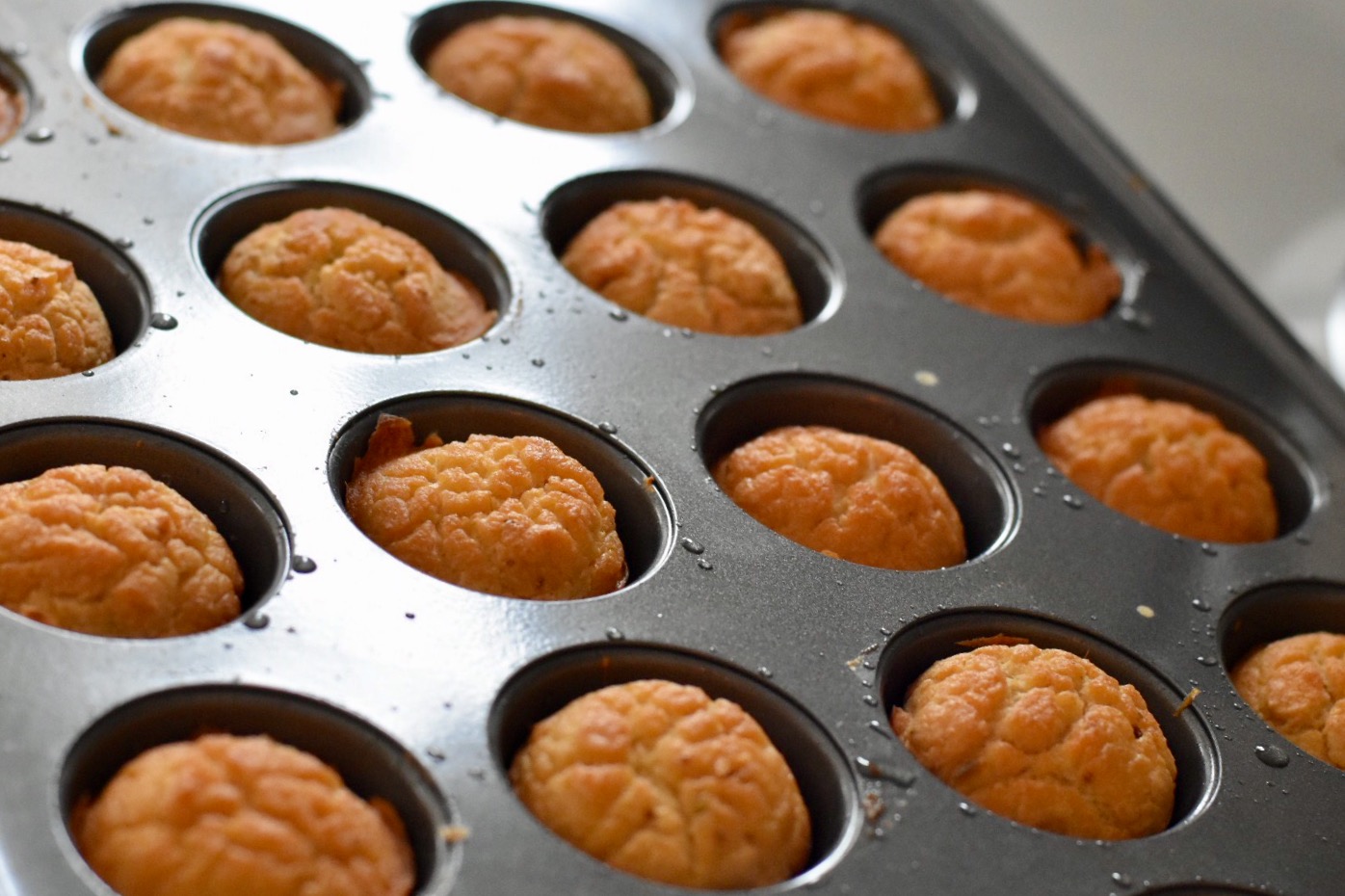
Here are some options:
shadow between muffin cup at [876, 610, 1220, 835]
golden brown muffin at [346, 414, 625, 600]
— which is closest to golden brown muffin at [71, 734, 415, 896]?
golden brown muffin at [346, 414, 625, 600]

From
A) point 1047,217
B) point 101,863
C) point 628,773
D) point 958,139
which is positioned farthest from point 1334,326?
point 101,863

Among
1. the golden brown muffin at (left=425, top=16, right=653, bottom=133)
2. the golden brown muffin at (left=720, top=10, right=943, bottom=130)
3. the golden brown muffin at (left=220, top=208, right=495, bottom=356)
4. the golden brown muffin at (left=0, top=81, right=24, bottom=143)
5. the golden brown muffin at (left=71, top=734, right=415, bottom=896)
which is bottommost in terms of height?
the golden brown muffin at (left=71, top=734, right=415, bottom=896)

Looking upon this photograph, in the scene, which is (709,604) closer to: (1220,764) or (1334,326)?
(1220,764)

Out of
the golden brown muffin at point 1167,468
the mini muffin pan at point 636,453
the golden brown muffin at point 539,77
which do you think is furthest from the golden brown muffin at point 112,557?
the golden brown muffin at point 1167,468

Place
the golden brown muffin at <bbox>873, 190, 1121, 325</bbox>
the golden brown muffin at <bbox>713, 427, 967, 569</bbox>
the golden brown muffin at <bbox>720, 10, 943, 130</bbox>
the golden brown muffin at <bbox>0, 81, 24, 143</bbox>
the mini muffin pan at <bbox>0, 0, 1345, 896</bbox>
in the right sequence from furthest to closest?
the golden brown muffin at <bbox>720, 10, 943, 130</bbox>
the golden brown muffin at <bbox>873, 190, 1121, 325</bbox>
the golden brown muffin at <bbox>0, 81, 24, 143</bbox>
the golden brown muffin at <bbox>713, 427, 967, 569</bbox>
the mini muffin pan at <bbox>0, 0, 1345, 896</bbox>

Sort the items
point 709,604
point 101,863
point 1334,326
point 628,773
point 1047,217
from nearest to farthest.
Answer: point 101,863 < point 628,773 < point 709,604 < point 1334,326 < point 1047,217

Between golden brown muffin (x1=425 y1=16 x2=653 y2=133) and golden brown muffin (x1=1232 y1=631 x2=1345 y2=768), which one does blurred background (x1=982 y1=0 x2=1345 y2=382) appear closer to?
golden brown muffin (x1=1232 y1=631 x2=1345 y2=768)
